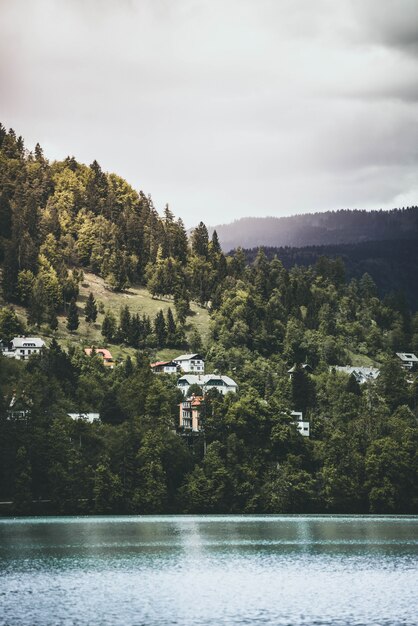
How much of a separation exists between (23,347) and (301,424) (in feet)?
205

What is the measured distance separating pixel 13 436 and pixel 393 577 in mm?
74441

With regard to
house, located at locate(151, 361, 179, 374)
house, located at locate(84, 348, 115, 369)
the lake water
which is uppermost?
house, located at locate(84, 348, 115, 369)

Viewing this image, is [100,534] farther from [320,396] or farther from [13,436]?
[320,396]

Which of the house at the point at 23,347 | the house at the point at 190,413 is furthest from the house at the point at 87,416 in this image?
the house at the point at 23,347

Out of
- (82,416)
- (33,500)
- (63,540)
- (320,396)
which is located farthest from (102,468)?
(320,396)

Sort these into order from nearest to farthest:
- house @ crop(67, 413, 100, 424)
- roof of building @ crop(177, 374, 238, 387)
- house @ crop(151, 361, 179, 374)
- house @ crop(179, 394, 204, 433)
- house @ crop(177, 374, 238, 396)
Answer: house @ crop(67, 413, 100, 424) < house @ crop(179, 394, 204, 433) < house @ crop(177, 374, 238, 396) < roof of building @ crop(177, 374, 238, 387) < house @ crop(151, 361, 179, 374)

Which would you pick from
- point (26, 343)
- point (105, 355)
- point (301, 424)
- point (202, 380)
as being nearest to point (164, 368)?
point (105, 355)

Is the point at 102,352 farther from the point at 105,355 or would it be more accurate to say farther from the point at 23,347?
the point at 23,347

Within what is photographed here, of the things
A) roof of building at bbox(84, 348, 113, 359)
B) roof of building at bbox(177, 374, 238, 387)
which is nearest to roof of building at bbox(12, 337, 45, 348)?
roof of building at bbox(84, 348, 113, 359)

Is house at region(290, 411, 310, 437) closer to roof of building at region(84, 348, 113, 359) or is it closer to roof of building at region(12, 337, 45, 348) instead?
roof of building at region(84, 348, 113, 359)

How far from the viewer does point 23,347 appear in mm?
194500

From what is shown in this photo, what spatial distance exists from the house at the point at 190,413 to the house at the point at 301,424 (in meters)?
16.0

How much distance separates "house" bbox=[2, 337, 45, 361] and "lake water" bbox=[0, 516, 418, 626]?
8210 centimetres

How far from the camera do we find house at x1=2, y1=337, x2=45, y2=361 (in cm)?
19250
